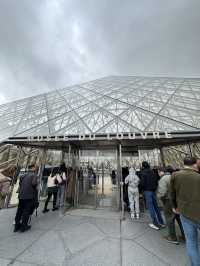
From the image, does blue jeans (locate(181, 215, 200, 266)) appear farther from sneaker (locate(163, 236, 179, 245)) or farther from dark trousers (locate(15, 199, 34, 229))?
dark trousers (locate(15, 199, 34, 229))

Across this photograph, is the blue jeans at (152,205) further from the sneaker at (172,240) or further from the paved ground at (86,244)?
the sneaker at (172,240)

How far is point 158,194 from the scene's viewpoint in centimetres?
383

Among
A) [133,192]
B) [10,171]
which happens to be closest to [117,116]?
[133,192]

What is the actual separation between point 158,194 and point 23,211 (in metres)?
4.15

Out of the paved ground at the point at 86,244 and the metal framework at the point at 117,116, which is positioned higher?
the metal framework at the point at 117,116

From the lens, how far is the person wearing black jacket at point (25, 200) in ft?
13.0

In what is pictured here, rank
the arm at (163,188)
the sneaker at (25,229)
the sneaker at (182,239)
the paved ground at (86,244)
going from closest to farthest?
1. the paved ground at (86,244)
2. the sneaker at (182,239)
3. the arm at (163,188)
4. the sneaker at (25,229)

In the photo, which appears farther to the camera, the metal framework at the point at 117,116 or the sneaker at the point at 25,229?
the metal framework at the point at 117,116

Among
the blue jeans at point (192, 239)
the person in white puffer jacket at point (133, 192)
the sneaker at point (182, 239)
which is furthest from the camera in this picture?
the person in white puffer jacket at point (133, 192)

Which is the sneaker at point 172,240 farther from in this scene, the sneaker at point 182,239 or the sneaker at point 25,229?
the sneaker at point 25,229

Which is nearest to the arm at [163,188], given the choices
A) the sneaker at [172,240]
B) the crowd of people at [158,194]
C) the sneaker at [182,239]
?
the crowd of people at [158,194]

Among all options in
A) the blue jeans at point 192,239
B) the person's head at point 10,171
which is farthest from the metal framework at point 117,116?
the blue jeans at point 192,239

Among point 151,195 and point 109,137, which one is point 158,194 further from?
point 109,137

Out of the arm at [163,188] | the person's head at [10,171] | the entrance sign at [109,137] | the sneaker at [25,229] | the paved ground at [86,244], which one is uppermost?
the entrance sign at [109,137]
